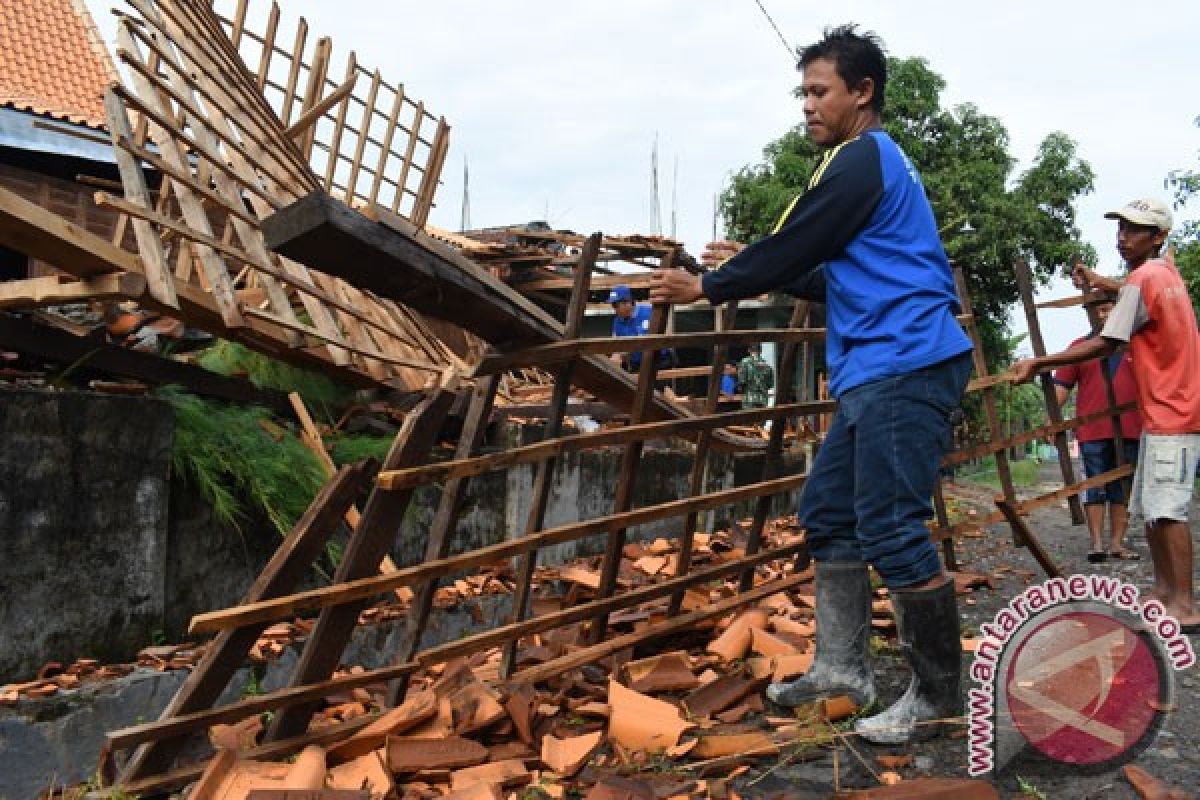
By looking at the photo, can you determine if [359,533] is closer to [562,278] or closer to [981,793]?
[981,793]

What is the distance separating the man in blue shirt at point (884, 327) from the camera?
8.60ft

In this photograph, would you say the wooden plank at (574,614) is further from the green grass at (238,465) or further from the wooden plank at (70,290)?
the wooden plank at (70,290)

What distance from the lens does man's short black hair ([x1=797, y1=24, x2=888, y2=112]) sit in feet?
9.12

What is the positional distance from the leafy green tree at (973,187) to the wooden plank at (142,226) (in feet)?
51.1

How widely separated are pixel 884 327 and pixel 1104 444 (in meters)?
3.89

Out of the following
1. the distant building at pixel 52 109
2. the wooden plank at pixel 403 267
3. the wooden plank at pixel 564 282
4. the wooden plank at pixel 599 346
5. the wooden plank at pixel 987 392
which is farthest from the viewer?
the wooden plank at pixel 564 282

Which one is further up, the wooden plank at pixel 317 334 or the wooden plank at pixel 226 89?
the wooden plank at pixel 226 89

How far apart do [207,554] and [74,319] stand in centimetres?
177

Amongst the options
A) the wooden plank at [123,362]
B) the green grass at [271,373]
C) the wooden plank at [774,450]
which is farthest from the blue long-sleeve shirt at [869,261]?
the green grass at [271,373]

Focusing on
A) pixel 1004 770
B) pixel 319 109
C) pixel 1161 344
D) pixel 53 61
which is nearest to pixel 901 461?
pixel 1004 770

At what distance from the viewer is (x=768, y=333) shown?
3627 millimetres

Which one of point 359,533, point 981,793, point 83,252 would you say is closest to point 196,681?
point 359,533

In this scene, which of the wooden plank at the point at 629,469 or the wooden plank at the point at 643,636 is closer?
the wooden plank at the point at 643,636

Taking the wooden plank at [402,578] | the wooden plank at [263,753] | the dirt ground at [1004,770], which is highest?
the wooden plank at [402,578]
